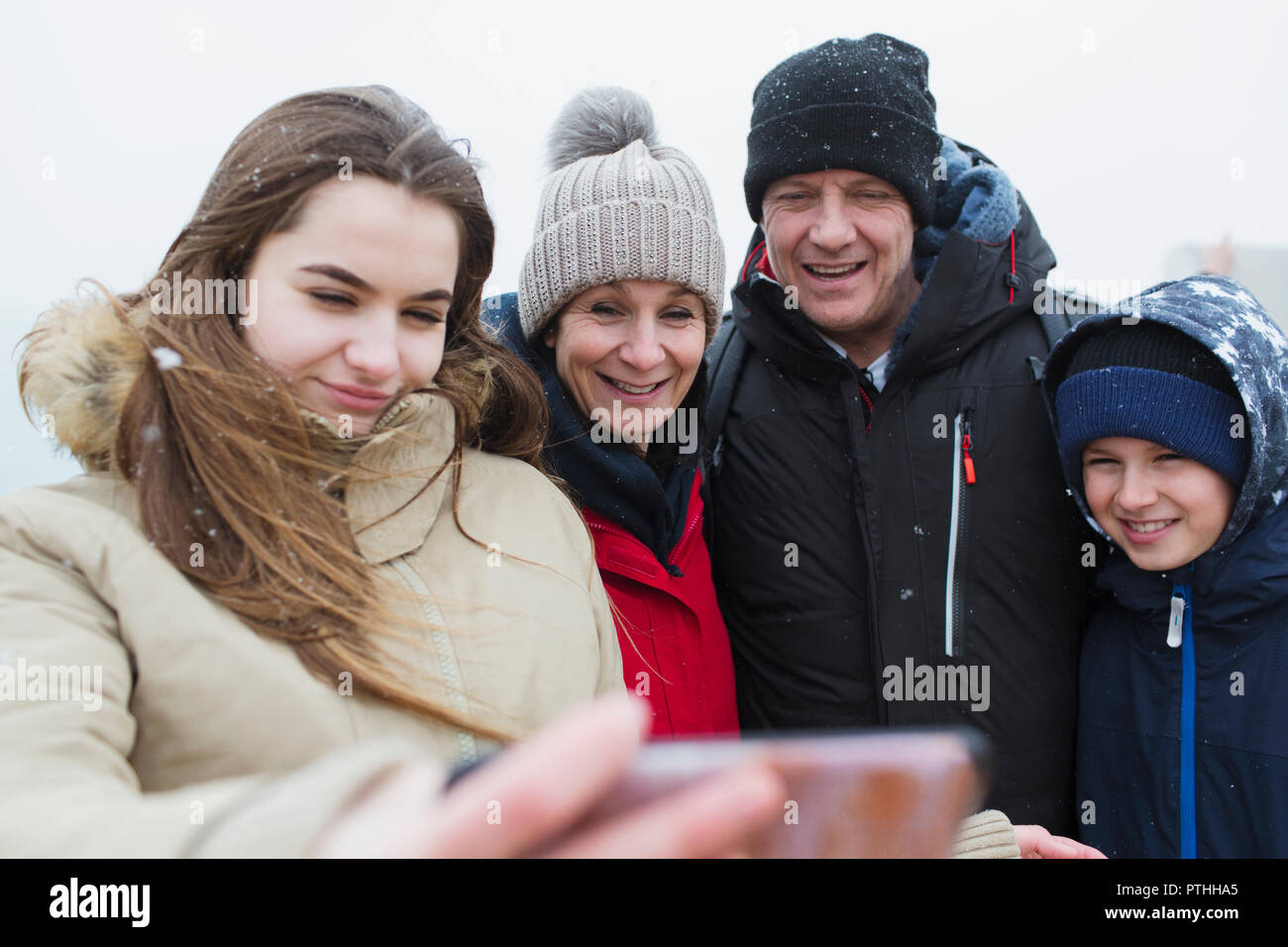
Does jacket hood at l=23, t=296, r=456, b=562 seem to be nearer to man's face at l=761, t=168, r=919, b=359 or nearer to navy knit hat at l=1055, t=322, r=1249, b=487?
man's face at l=761, t=168, r=919, b=359

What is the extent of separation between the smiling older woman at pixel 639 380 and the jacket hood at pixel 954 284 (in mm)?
326

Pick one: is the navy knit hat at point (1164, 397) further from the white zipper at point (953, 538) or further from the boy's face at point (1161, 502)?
the white zipper at point (953, 538)

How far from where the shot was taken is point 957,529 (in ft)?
8.06

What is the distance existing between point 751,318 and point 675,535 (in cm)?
87

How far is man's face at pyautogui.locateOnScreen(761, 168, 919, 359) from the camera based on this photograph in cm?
267

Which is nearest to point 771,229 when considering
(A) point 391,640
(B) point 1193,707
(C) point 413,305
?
(C) point 413,305

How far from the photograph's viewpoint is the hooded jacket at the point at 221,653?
2.48 feet

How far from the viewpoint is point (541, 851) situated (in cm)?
54

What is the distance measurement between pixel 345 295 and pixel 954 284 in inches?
73.4

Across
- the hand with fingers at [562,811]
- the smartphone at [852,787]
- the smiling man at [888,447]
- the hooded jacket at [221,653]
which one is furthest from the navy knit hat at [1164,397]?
the hand with fingers at [562,811]

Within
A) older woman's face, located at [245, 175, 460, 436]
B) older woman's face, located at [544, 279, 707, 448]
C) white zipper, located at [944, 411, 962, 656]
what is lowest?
white zipper, located at [944, 411, 962, 656]
